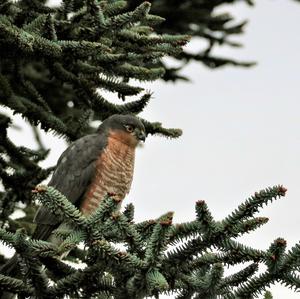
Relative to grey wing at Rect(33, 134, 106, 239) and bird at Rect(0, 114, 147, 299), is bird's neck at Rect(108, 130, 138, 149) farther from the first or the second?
grey wing at Rect(33, 134, 106, 239)

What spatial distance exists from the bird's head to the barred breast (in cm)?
8

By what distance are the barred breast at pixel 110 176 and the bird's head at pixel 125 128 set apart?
79 mm

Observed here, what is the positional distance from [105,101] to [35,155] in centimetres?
73

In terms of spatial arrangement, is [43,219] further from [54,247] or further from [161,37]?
[54,247]

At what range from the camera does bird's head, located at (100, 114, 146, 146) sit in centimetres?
571

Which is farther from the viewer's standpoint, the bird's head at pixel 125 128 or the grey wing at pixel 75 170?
the bird's head at pixel 125 128

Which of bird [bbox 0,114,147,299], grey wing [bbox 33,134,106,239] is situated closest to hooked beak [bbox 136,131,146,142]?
bird [bbox 0,114,147,299]

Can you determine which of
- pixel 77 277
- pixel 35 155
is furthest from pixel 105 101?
pixel 77 277

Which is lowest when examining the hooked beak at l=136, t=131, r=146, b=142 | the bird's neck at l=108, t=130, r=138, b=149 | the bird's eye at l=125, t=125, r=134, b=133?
the hooked beak at l=136, t=131, r=146, b=142

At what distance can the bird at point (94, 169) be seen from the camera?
5.44 m

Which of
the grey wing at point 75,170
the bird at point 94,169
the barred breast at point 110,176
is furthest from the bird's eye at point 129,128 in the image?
the grey wing at point 75,170

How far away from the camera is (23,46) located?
407 cm

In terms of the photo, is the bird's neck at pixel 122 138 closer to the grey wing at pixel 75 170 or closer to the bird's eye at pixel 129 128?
the bird's eye at pixel 129 128

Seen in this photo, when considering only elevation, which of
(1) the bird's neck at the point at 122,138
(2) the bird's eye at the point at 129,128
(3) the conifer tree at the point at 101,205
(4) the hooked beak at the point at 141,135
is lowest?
(3) the conifer tree at the point at 101,205
